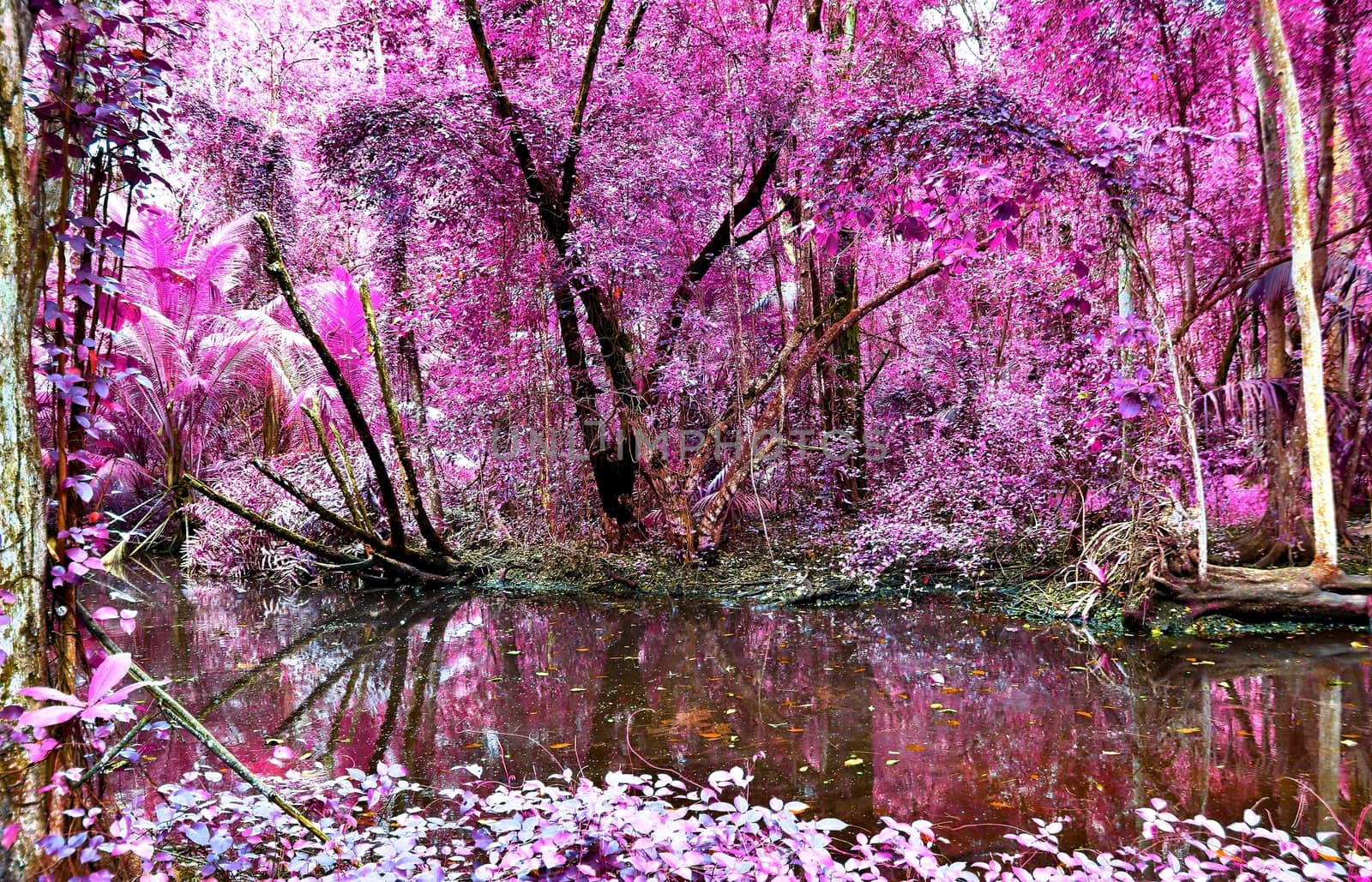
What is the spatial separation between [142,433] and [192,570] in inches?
97.9

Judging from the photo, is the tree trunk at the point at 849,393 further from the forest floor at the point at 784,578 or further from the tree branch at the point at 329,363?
the tree branch at the point at 329,363

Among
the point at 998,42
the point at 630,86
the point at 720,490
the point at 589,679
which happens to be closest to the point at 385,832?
the point at 589,679

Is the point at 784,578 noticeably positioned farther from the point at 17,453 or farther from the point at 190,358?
the point at 190,358

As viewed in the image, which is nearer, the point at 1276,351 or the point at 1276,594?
the point at 1276,594

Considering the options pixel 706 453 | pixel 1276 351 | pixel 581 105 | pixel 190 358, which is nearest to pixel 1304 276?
pixel 1276 351

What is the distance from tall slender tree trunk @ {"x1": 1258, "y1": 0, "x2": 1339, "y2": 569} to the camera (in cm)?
504

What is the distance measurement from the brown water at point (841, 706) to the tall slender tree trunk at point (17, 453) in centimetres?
186

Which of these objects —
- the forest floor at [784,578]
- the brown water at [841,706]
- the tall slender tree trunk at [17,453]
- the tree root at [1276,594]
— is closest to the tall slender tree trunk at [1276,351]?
the tree root at [1276,594]

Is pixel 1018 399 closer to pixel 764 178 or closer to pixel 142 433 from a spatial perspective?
pixel 764 178

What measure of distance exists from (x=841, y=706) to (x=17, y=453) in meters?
3.56

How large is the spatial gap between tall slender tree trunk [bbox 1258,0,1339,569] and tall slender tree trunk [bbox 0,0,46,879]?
20.3 ft

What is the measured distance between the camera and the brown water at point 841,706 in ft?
10.1

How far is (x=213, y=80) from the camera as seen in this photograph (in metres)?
12.6

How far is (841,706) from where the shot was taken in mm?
4141
